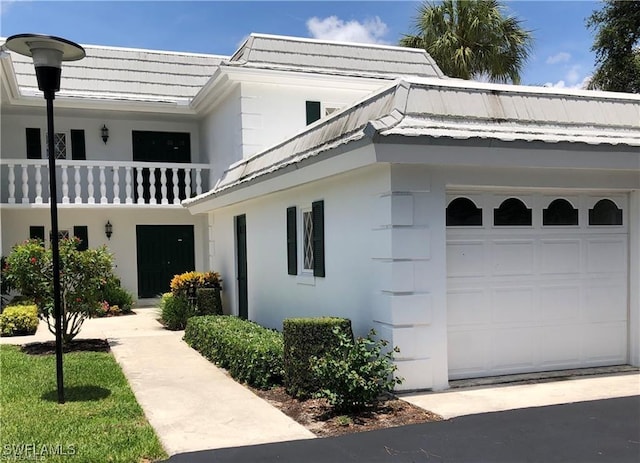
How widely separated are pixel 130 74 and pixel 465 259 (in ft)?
47.6

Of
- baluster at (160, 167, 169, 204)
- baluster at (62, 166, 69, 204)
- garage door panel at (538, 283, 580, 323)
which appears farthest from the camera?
baluster at (160, 167, 169, 204)

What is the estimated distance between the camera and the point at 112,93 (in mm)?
17641

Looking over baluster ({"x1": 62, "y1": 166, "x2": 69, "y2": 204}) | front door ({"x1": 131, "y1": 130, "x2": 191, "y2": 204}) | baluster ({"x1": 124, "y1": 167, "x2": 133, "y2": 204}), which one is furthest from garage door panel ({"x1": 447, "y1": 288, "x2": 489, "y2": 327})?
baluster ({"x1": 62, "y1": 166, "x2": 69, "y2": 204})

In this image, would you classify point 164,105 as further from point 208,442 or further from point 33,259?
point 208,442

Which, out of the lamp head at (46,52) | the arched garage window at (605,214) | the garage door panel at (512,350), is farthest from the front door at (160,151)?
the arched garage window at (605,214)

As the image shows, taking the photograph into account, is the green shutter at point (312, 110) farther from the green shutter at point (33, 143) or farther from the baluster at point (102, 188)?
the green shutter at point (33, 143)

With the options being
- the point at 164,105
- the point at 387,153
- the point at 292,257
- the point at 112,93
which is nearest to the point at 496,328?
the point at 387,153

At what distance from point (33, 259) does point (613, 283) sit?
8.59m

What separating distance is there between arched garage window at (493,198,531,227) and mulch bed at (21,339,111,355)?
6904 mm

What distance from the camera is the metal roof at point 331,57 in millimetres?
15177

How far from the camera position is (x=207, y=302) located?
43.0ft

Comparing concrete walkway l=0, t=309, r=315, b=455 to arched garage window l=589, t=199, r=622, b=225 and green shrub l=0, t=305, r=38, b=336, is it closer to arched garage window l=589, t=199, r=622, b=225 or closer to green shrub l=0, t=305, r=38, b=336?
green shrub l=0, t=305, r=38, b=336

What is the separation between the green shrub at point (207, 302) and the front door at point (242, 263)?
0.67 meters

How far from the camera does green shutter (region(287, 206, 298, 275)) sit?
942 cm
